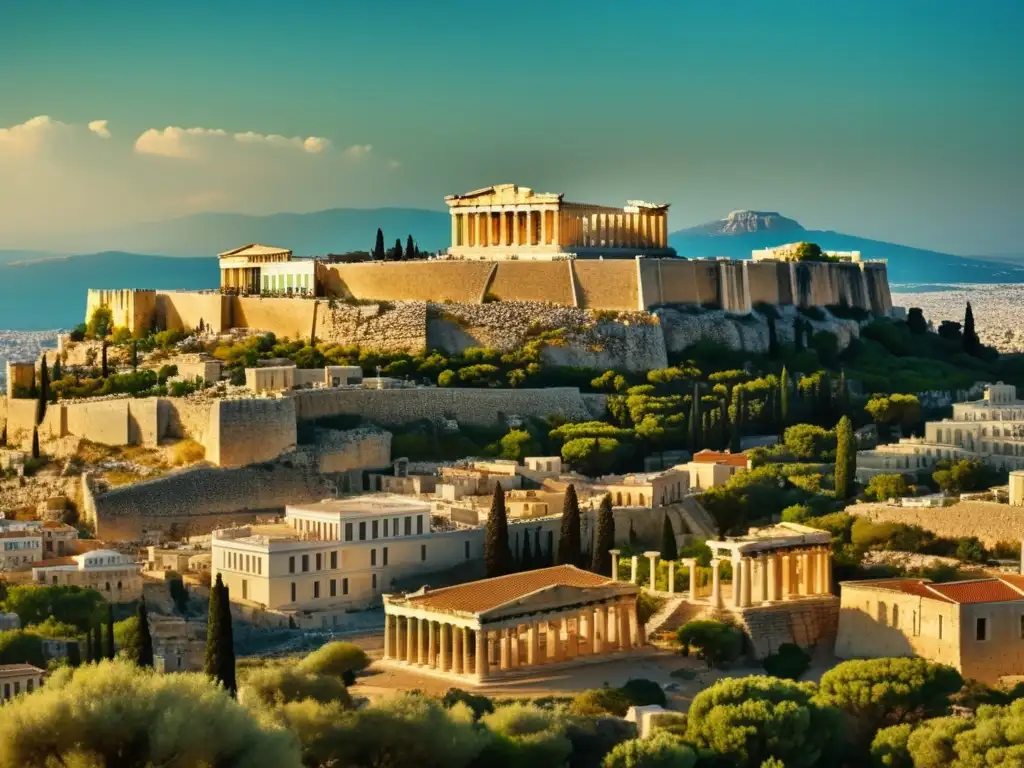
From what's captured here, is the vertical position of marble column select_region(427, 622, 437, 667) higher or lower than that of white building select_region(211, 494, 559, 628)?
lower

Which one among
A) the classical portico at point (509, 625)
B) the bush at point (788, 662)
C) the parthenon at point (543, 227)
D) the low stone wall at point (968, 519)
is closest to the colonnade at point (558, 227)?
the parthenon at point (543, 227)

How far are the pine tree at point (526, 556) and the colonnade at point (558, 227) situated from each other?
965 inches

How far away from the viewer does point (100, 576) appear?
54.6m

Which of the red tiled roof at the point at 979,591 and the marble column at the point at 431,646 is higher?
the red tiled roof at the point at 979,591

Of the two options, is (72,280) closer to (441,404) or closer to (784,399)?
(784,399)

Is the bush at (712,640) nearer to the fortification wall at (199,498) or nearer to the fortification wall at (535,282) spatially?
the fortification wall at (199,498)

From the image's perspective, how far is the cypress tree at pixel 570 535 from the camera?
56.9m

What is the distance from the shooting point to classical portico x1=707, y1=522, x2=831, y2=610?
53.3 metres

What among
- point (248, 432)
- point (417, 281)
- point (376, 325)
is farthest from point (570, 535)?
point (417, 281)

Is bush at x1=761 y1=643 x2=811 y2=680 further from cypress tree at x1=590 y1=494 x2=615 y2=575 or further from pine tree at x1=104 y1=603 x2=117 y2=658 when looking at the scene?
pine tree at x1=104 y1=603 x2=117 y2=658

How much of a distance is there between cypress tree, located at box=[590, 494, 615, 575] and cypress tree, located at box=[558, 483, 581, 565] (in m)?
0.44

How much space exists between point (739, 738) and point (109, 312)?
144 feet

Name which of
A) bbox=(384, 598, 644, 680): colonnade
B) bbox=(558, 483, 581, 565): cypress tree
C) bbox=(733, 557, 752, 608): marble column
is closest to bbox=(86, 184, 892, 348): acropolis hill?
bbox=(558, 483, 581, 565): cypress tree

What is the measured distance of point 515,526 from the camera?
194 ft
